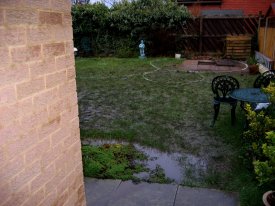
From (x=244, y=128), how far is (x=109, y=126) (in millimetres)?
2732

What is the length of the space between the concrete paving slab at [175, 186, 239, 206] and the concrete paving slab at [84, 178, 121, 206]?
0.88m

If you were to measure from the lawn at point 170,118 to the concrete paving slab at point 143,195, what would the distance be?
A: 1.43ft

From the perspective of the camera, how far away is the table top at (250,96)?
5761 mm

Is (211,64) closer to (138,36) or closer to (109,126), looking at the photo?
(138,36)

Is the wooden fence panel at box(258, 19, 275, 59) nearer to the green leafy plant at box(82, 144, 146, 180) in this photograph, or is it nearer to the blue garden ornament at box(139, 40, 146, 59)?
the blue garden ornament at box(139, 40, 146, 59)

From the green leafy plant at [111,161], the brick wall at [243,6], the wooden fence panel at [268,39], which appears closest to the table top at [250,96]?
the green leafy plant at [111,161]

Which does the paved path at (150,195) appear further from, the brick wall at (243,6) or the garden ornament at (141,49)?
the brick wall at (243,6)

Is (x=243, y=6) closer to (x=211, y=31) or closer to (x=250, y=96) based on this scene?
(x=211, y=31)

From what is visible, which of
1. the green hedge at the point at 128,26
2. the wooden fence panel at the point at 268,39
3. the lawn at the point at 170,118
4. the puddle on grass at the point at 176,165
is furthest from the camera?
the green hedge at the point at 128,26

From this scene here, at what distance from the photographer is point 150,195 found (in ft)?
13.6

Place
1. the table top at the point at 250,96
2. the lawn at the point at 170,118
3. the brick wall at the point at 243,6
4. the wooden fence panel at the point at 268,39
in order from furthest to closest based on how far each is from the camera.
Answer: the brick wall at the point at 243,6
the wooden fence panel at the point at 268,39
the table top at the point at 250,96
the lawn at the point at 170,118

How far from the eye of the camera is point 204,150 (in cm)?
560

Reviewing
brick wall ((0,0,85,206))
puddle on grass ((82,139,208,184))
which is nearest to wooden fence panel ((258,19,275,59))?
puddle on grass ((82,139,208,184))

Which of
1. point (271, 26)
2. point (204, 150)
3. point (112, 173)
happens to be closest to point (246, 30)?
point (271, 26)
